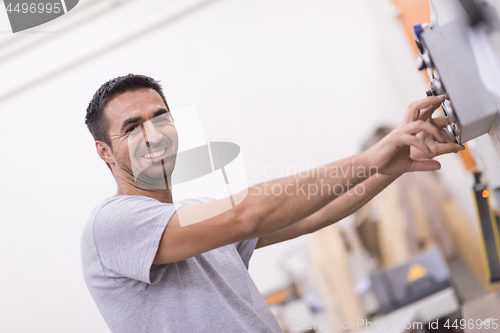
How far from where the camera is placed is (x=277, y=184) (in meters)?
0.63

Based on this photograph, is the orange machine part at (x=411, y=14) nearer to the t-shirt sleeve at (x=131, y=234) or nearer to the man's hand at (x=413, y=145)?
the man's hand at (x=413, y=145)

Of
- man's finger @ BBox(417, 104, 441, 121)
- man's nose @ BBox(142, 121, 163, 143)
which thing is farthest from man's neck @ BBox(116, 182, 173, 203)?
man's finger @ BBox(417, 104, 441, 121)

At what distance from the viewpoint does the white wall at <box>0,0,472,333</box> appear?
102 cm

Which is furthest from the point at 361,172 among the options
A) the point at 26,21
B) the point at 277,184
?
the point at 26,21

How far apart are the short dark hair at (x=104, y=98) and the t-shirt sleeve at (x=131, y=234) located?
145 mm

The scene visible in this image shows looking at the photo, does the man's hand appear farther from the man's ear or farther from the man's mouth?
the man's ear

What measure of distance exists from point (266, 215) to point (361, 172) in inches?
7.0

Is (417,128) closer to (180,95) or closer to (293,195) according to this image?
(293,195)

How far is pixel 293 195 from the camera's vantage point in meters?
0.63

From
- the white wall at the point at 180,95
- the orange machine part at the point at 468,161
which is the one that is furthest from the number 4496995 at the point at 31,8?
the orange machine part at the point at 468,161

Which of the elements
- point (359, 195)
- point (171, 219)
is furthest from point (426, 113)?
point (171, 219)

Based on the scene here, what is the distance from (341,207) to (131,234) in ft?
1.63

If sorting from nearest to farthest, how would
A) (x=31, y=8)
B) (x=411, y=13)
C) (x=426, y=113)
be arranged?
(x=426, y=113) → (x=31, y=8) → (x=411, y=13)

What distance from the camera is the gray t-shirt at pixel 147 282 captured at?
2.15 feet
